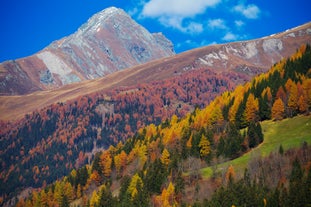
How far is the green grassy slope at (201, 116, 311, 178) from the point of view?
11762 cm

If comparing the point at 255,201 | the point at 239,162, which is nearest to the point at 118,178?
the point at 239,162

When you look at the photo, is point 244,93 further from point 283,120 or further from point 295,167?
point 295,167

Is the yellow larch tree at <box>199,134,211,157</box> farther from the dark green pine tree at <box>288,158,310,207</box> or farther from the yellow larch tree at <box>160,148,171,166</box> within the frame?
the dark green pine tree at <box>288,158,310,207</box>

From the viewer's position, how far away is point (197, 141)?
5699 inches

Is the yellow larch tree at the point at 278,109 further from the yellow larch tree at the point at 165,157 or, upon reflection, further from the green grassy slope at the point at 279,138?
the yellow larch tree at the point at 165,157

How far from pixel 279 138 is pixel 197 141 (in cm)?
2992

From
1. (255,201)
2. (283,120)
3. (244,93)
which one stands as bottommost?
(255,201)

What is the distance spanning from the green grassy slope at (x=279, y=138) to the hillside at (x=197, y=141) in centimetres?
352

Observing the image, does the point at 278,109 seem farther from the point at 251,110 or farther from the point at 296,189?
the point at 296,189

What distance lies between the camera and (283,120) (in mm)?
139375

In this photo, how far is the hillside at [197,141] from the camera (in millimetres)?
129000

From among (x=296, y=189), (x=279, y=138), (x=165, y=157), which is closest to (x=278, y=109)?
(x=279, y=138)

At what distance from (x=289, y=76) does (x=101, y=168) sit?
85.3 meters

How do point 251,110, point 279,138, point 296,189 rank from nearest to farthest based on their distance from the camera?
point 296,189 < point 279,138 < point 251,110
